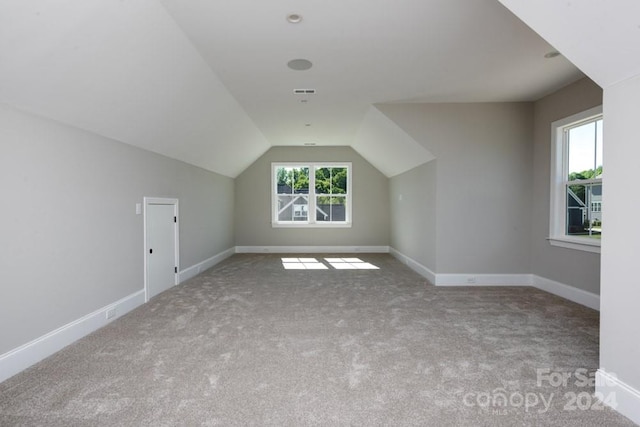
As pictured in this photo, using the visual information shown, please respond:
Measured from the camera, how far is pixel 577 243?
4.11 metres

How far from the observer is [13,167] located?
2.37 meters

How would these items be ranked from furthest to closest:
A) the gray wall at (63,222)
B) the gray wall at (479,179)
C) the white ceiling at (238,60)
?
the gray wall at (479,179), the gray wall at (63,222), the white ceiling at (238,60)

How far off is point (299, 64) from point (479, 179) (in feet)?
10.5

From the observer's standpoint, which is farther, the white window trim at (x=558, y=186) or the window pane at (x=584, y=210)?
the white window trim at (x=558, y=186)

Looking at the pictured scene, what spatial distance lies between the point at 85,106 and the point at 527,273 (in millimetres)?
5963

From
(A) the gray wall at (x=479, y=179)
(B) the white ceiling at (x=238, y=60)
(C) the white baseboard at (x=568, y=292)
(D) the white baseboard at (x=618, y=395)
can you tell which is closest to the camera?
(D) the white baseboard at (x=618, y=395)

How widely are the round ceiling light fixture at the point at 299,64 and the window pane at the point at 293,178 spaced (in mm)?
5100

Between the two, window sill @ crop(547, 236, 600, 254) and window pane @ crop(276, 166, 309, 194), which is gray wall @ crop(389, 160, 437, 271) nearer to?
window sill @ crop(547, 236, 600, 254)

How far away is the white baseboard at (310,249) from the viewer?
8531 mm

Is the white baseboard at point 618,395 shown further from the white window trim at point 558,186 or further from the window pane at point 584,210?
the white window trim at point 558,186

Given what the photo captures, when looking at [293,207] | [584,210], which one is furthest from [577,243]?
[293,207]

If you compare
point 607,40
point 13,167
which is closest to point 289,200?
point 13,167

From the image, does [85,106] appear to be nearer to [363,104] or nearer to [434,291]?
[363,104]

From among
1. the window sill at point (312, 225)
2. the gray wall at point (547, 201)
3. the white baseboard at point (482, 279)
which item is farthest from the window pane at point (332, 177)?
the gray wall at point (547, 201)
